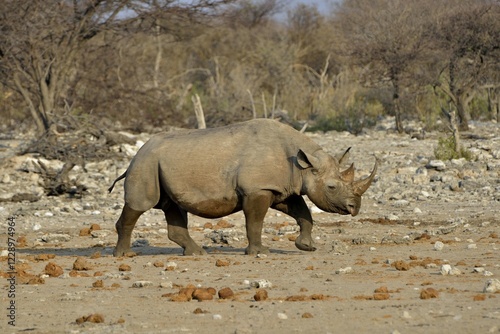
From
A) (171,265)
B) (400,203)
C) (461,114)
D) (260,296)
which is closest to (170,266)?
(171,265)

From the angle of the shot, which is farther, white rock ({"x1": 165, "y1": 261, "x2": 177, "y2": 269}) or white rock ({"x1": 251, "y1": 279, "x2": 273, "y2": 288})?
white rock ({"x1": 165, "y1": 261, "x2": 177, "y2": 269})

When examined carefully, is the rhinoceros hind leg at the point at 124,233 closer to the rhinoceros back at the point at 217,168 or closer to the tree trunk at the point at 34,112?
the rhinoceros back at the point at 217,168

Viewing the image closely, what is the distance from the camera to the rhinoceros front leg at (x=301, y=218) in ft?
34.5

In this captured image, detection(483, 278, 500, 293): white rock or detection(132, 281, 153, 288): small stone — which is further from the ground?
detection(483, 278, 500, 293): white rock

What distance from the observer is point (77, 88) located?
2517 centimetres

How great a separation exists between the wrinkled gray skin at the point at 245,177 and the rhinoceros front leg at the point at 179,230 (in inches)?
2.8

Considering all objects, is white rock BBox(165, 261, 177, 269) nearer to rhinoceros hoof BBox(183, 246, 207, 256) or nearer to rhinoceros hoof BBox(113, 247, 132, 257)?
rhinoceros hoof BBox(183, 246, 207, 256)

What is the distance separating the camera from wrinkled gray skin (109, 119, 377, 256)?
10250 millimetres

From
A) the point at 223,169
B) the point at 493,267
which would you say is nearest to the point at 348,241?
the point at 223,169

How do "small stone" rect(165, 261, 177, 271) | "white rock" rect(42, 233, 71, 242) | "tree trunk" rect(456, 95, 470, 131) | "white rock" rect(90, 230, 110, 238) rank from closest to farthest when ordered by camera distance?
1. "small stone" rect(165, 261, 177, 271)
2. "white rock" rect(42, 233, 71, 242)
3. "white rock" rect(90, 230, 110, 238)
4. "tree trunk" rect(456, 95, 470, 131)

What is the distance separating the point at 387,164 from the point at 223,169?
8311mm

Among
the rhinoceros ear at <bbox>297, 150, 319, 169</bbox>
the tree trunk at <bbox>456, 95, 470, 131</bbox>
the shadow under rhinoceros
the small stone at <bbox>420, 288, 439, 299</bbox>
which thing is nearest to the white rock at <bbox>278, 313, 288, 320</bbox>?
the small stone at <bbox>420, 288, 439, 299</bbox>

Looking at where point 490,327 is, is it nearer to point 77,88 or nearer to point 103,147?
point 103,147

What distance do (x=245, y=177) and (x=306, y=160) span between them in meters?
0.63
